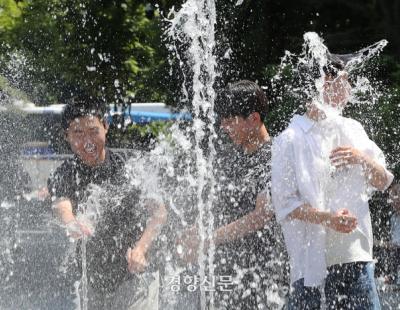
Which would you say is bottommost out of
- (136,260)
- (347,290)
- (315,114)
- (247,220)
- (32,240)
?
(347,290)

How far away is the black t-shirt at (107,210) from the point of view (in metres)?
3.60

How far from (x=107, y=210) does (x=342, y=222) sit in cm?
111

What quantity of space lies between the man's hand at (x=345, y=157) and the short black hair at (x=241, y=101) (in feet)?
1.65

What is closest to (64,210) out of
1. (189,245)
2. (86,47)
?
(189,245)

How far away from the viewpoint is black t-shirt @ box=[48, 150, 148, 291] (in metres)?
3.60

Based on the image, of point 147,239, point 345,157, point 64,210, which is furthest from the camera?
point 64,210

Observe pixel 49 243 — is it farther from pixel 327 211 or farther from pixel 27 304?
pixel 327 211

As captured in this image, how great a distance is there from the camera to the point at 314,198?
10.1ft

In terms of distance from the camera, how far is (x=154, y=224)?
3627mm

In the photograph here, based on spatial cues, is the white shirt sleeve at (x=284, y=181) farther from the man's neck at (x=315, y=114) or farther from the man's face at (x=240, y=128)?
the man's face at (x=240, y=128)

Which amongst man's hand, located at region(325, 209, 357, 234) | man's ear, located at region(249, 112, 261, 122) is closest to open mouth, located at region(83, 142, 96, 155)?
man's ear, located at region(249, 112, 261, 122)

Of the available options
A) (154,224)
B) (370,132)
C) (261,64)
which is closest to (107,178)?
(154,224)

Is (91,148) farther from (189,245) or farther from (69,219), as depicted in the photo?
(189,245)

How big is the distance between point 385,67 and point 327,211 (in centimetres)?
525
